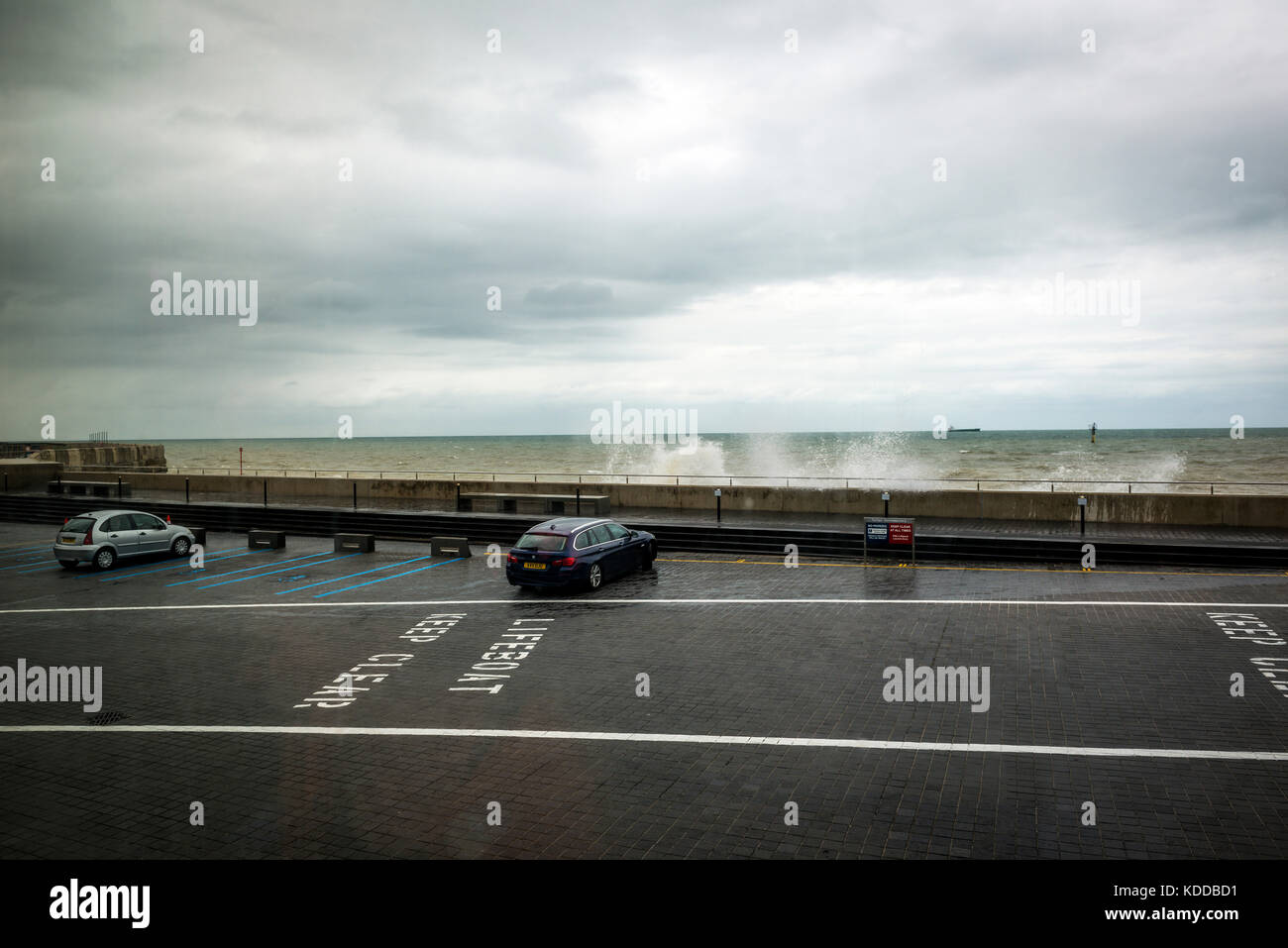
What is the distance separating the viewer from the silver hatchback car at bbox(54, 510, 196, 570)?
19734 mm

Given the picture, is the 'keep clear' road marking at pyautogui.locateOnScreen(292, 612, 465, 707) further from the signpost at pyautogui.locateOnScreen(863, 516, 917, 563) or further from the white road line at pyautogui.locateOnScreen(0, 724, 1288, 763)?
the signpost at pyautogui.locateOnScreen(863, 516, 917, 563)

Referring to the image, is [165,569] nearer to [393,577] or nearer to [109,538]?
[109,538]

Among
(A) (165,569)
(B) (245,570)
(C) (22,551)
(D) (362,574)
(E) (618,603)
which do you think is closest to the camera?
(E) (618,603)

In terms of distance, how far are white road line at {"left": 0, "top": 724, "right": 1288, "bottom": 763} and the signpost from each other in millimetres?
12118

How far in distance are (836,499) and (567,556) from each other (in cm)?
1418

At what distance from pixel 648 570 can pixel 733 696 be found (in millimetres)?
9556

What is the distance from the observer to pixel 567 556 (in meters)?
16.6

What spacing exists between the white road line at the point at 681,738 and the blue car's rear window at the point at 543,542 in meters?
7.85

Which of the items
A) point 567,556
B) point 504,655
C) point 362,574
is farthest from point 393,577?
point 504,655

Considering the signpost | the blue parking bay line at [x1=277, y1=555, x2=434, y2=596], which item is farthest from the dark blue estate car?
the signpost

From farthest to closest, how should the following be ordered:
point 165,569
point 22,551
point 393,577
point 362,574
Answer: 1. point 22,551
2. point 165,569
3. point 362,574
4. point 393,577
